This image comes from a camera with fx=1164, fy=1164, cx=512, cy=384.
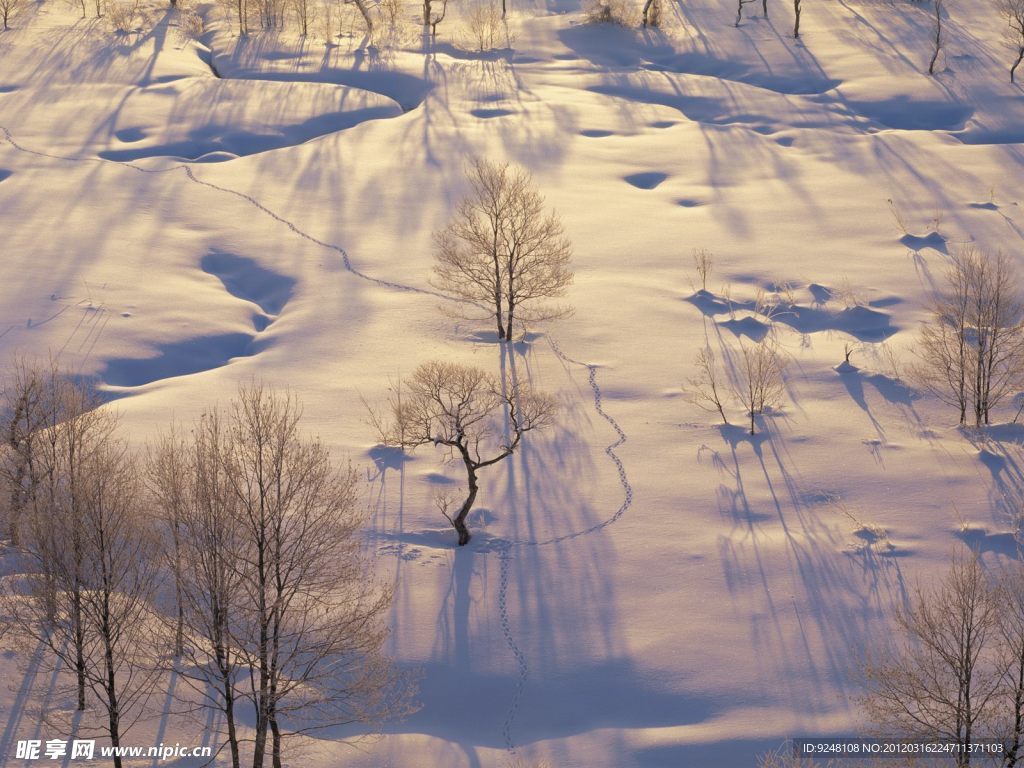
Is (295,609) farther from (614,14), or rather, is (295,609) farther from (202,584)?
(614,14)

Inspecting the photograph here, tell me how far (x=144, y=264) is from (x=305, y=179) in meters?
8.28

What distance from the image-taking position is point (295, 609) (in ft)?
63.6

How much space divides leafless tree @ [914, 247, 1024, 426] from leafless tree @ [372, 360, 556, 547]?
9865 millimetres

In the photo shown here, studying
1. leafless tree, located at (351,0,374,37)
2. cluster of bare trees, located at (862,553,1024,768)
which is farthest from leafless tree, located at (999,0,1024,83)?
cluster of bare trees, located at (862,553,1024,768)

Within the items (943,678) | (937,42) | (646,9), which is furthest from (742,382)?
(646,9)

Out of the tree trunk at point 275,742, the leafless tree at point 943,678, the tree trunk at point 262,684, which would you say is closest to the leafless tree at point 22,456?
the tree trunk at point 262,684

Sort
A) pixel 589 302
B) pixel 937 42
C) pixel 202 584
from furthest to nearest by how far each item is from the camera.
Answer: pixel 937 42 < pixel 589 302 < pixel 202 584

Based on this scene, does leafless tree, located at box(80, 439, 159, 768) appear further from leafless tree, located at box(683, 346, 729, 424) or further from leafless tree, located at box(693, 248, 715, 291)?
leafless tree, located at box(693, 248, 715, 291)

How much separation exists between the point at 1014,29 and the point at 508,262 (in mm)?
34215

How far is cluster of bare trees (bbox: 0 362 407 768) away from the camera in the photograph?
17703 millimetres

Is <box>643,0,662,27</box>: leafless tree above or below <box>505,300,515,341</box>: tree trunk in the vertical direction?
above

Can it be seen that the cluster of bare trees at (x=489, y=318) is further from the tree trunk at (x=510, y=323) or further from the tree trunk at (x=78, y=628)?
the tree trunk at (x=78, y=628)

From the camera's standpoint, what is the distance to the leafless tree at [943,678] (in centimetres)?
1675

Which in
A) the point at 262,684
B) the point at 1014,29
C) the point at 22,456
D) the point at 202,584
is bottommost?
the point at 262,684
